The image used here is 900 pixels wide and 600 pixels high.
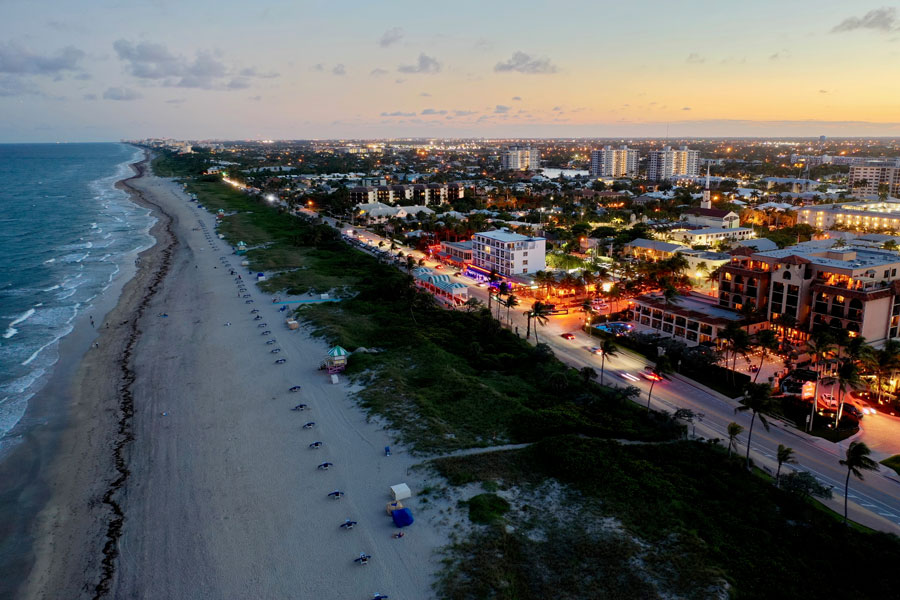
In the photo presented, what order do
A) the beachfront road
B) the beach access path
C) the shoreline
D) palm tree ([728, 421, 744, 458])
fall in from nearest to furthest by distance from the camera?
the beach access path → the shoreline → the beachfront road → palm tree ([728, 421, 744, 458])

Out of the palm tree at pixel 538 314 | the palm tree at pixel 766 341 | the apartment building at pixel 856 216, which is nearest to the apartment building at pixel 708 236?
the apartment building at pixel 856 216

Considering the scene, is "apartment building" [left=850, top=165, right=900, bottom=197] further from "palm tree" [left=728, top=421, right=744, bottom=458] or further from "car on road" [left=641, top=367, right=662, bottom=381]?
"palm tree" [left=728, top=421, right=744, bottom=458]

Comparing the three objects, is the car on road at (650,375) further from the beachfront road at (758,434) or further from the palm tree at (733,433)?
the palm tree at (733,433)

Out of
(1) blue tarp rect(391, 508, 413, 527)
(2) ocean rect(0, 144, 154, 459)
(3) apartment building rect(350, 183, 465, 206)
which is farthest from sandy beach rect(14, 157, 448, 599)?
(3) apartment building rect(350, 183, 465, 206)

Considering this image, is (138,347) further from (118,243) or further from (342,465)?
(118,243)

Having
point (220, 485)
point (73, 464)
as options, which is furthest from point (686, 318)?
point (73, 464)
